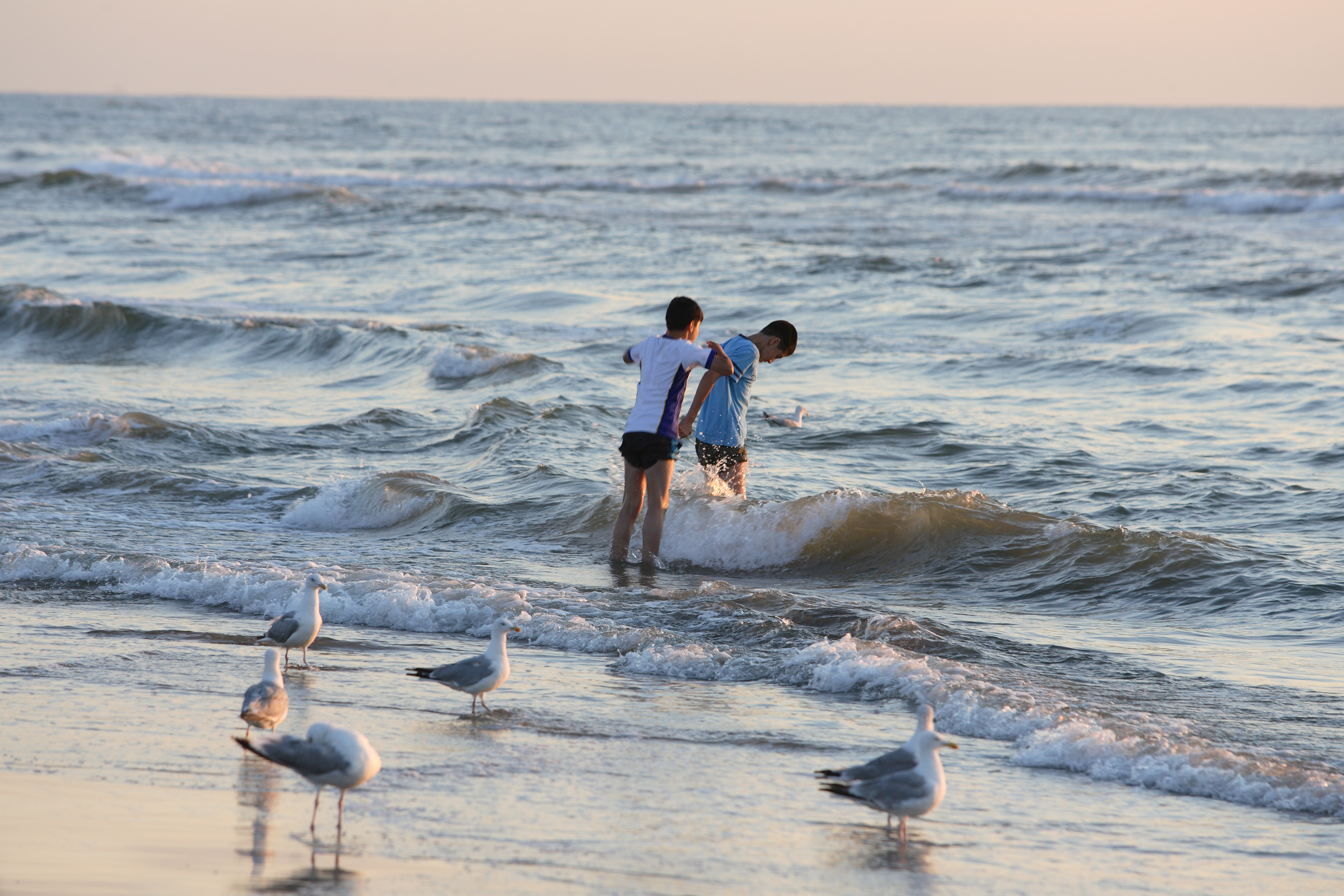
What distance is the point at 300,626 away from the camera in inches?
245

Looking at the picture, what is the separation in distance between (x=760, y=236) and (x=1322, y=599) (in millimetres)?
21535

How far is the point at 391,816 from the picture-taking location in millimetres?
4531

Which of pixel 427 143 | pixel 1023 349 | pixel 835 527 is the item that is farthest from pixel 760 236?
pixel 427 143

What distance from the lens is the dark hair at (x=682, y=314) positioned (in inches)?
308

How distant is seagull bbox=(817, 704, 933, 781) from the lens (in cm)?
449

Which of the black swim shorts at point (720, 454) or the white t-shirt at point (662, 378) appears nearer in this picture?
the white t-shirt at point (662, 378)

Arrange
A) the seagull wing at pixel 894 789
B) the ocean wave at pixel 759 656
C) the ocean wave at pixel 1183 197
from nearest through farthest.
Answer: the seagull wing at pixel 894 789, the ocean wave at pixel 759 656, the ocean wave at pixel 1183 197

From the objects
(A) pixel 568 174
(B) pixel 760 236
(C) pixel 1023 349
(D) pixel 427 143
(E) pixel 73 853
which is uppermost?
(D) pixel 427 143

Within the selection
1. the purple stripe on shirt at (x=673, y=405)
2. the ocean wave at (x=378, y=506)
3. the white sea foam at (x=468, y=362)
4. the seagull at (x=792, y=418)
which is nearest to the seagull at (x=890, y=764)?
the purple stripe on shirt at (x=673, y=405)

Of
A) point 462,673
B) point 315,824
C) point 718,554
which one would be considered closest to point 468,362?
point 718,554

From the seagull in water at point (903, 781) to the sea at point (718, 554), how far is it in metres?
0.19

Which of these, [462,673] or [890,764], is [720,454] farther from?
[890,764]

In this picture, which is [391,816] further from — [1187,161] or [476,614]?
[1187,161]

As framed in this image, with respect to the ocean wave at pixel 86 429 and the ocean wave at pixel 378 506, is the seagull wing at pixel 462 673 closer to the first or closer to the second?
the ocean wave at pixel 378 506
